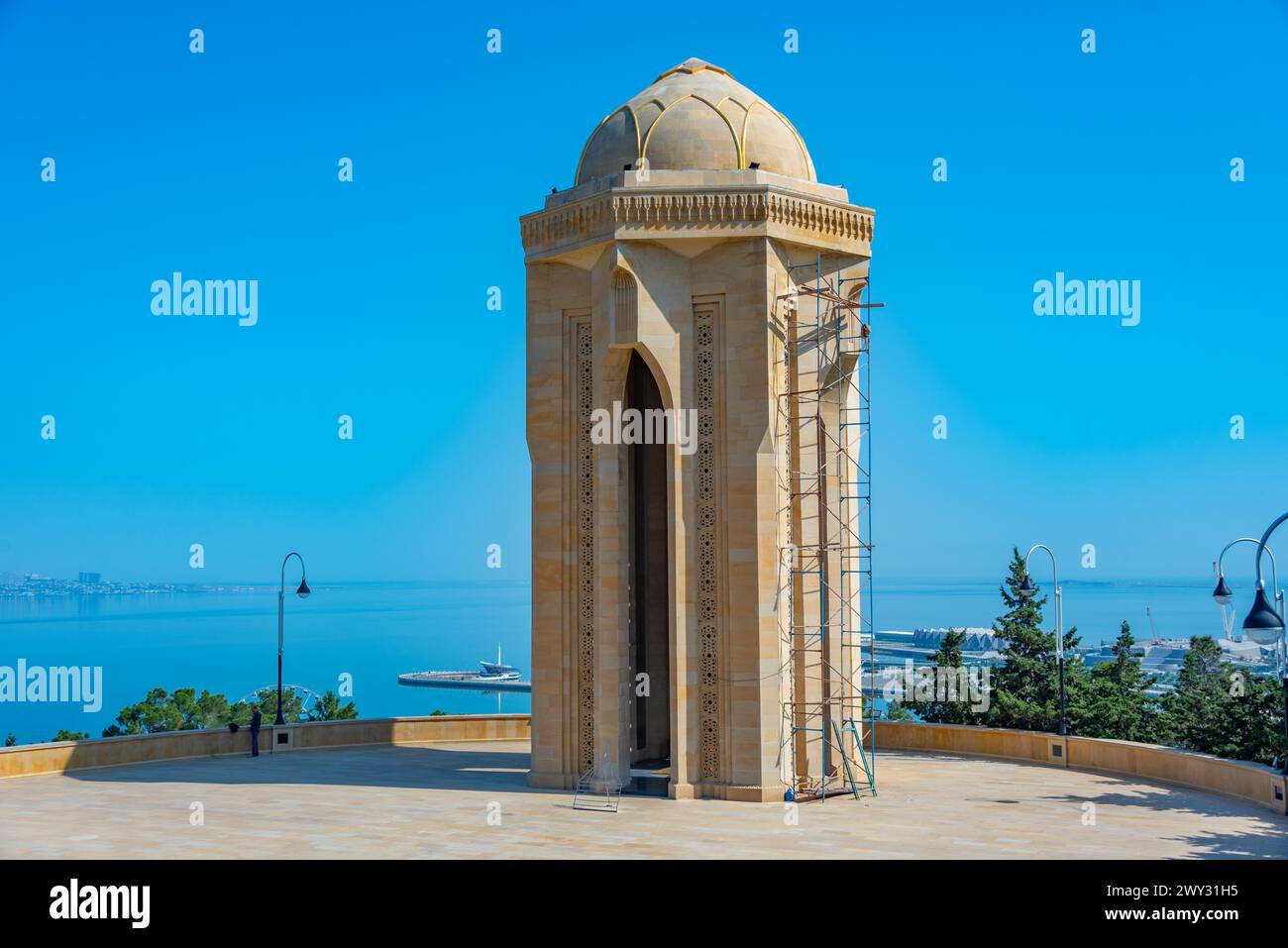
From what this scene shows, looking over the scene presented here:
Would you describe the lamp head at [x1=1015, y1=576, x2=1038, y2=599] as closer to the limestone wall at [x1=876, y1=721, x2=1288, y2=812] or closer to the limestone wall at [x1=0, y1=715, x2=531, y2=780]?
the limestone wall at [x1=876, y1=721, x2=1288, y2=812]

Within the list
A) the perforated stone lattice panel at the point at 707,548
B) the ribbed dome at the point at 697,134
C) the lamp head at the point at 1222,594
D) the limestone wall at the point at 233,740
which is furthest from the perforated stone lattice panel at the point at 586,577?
the lamp head at the point at 1222,594

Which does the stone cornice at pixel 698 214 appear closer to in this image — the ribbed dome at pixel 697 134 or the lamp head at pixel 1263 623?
the ribbed dome at pixel 697 134

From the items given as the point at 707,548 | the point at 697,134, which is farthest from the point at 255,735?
the point at 697,134

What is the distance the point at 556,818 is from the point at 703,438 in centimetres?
770

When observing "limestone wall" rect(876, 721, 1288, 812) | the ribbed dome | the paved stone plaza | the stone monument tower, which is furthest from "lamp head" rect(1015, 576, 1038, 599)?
the ribbed dome

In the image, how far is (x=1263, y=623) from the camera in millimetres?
18844

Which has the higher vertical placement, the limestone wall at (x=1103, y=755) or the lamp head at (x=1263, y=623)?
the lamp head at (x=1263, y=623)

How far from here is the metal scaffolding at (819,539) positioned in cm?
2483

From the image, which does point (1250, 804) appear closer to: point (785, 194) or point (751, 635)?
point (751, 635)

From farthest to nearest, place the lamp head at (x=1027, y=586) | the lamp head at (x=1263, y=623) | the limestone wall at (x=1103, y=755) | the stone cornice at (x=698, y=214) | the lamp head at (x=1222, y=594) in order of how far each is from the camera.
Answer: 1. the lamp head at (x=1027, y=586)
2. the stone cornice at (x=698, y=214)
3. the limestone wall at (x=1103, y=755)
4. the lamp head at (x=1222, y=594)
5. the lamp head at (x=1263, y=623)

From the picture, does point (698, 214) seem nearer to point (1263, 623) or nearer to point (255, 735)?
point (1263, 623)

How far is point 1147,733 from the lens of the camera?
132 feet

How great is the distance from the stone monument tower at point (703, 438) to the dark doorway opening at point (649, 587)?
136 cm
